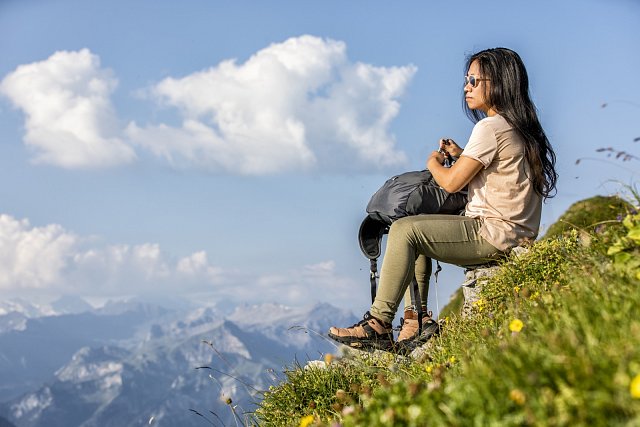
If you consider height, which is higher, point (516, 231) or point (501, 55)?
point (501, 55)

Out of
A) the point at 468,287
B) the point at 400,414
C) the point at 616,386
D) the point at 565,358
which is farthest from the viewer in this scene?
the point at 468,287

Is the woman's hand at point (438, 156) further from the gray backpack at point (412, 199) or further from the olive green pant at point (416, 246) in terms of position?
the olive green pant at point (416, 246)

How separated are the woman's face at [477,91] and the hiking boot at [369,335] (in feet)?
8.57

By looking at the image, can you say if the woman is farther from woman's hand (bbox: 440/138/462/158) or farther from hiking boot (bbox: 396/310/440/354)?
hiking boot (bbox: 396/310/440/354)

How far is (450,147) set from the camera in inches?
294

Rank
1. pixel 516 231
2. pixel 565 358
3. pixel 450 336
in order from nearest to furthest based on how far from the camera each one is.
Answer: pixel 565 358
pixel 450 336
pixel 516 231

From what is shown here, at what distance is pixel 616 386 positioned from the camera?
8.73 feet

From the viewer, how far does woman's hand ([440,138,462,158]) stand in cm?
745

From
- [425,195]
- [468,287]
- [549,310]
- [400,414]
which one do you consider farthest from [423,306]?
[400,414]

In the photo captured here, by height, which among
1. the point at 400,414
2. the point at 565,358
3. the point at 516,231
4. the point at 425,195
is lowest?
the point at 400,414

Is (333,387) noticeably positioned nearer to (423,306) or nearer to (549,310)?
(423,306)

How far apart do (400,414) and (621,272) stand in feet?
6.63

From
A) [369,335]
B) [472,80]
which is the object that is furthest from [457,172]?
[369,335]

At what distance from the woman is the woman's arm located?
0.01m
